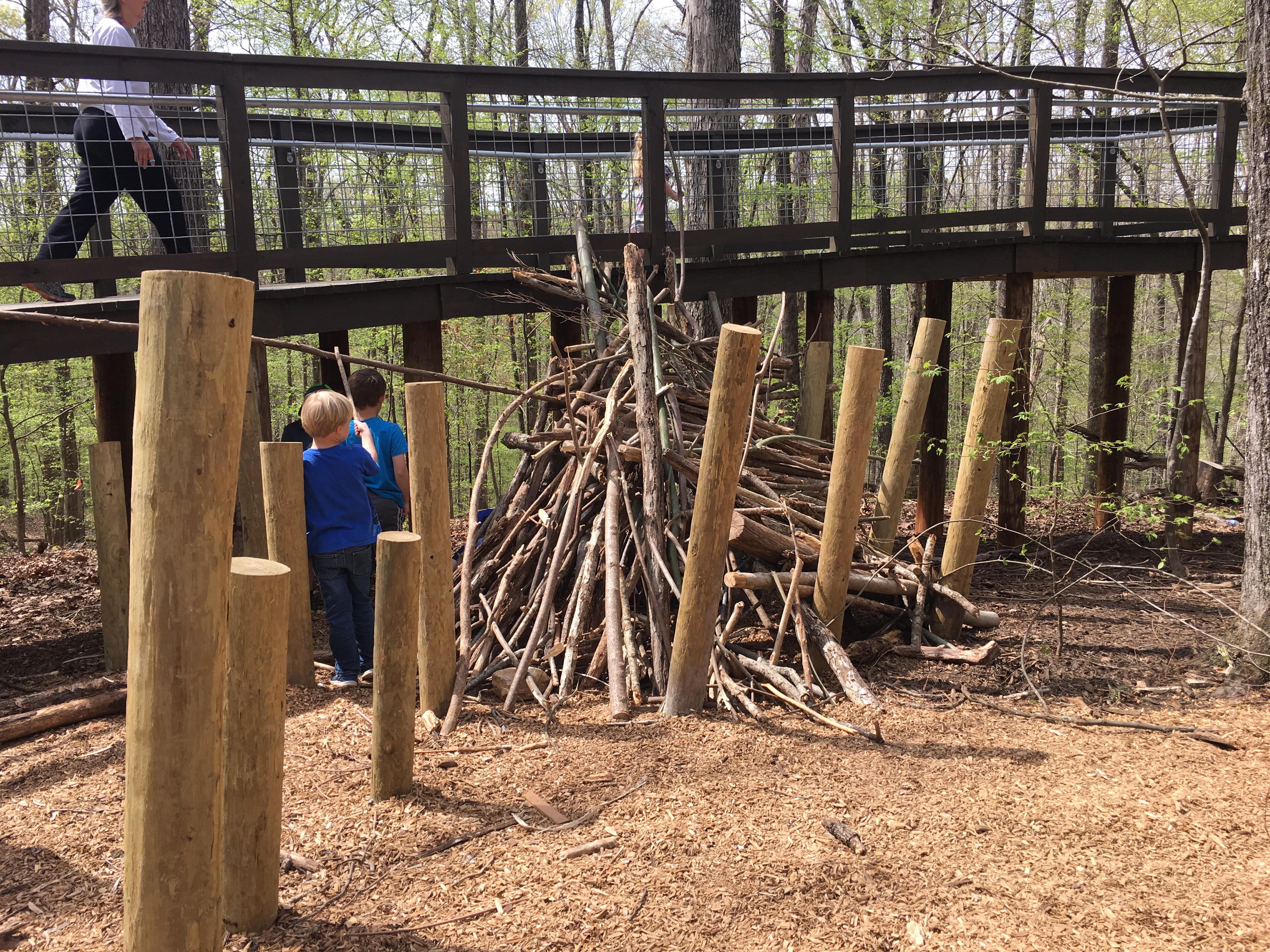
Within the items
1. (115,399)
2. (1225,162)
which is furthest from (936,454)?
(115,399)

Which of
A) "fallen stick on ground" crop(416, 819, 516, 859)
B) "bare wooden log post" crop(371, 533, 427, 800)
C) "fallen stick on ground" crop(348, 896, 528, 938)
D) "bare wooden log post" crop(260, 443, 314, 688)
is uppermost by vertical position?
"bare wooden log post" crop(260, 443, 314, 688)

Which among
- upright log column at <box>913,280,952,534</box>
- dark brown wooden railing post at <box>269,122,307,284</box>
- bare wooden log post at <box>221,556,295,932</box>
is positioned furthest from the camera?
upright log column at <box>913,280,952,534</box>

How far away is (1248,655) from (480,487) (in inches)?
157

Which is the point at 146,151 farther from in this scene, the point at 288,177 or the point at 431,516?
the point at 431,516

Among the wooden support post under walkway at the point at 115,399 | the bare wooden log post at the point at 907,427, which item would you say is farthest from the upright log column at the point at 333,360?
the bare wooden log post at the point at 907,427

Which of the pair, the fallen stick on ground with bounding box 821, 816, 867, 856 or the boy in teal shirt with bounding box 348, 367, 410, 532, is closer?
the fallen stick on ground with bounding box 821, 816, 867, 856

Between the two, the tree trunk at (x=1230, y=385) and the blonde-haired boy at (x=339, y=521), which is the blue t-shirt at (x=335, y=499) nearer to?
the blonde-haired boy at (x=339, y=521)

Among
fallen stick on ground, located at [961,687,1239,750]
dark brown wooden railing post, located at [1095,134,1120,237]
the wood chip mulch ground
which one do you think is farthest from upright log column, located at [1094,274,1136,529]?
fallen stick on ground, located at [961,687,1239,750]

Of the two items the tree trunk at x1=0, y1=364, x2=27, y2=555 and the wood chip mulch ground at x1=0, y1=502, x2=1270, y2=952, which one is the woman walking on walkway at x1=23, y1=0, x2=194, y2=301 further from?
the tree trunk at x1=0, y1=364, x2=27, y2=555

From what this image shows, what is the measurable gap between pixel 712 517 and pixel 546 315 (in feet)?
40.3

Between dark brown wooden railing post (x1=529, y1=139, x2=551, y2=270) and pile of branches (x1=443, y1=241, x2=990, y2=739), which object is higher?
dark brown wooden railing post (x1=529, y1=139, x2=551, y2=270)

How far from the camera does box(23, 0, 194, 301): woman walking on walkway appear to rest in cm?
510

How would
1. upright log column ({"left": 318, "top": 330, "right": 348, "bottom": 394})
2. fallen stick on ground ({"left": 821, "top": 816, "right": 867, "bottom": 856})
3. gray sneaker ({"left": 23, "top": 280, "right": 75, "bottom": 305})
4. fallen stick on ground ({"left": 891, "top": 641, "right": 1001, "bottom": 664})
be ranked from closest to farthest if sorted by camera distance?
1. fallen stick on ground ({"left": 821, "top": 816, "right": 867, "bottom": 856})
2. fallen stick on ground ({"left": 891, "top": 641, "right": 1001, "bottom": 664})
3. gray sneaker ({"left": 23, "top": 280, "right": 75, "bottom": 305})
4. upright log column ({"left": 318, "top": 330, "right": 348, "bottom": 394})

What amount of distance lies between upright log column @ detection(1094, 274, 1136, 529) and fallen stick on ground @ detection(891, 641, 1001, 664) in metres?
4.30
